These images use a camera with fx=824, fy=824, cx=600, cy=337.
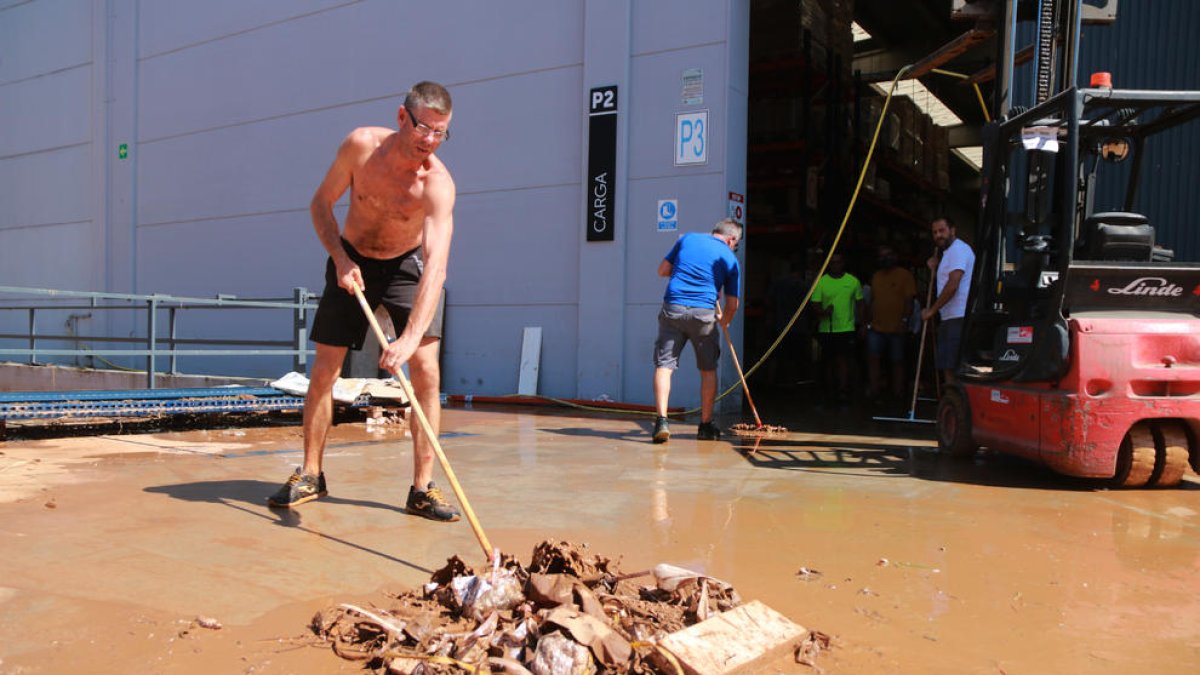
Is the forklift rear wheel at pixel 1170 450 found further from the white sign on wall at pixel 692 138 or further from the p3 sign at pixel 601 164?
the p3 sign at pixel 601 164

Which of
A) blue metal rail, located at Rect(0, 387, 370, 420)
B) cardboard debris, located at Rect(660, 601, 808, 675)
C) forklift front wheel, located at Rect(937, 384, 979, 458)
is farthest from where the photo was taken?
blue metal rail, located at Rect(0, 387, 370, 420)

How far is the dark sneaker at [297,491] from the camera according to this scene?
144 inches

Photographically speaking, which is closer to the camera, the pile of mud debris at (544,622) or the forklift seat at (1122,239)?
the pile of mud debris at (544,622)

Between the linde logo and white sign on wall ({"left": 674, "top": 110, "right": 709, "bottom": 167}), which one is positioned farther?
white sign on wall ({"left": 674, "top": 110, "right": 709, "bottom": 167})

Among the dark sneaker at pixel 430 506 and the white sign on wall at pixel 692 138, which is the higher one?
the white sign on wall at pixel 692 138

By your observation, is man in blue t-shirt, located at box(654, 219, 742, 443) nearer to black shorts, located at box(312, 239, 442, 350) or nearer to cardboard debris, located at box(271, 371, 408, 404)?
cardboard debris, located at box(271, 371, 408, 404)

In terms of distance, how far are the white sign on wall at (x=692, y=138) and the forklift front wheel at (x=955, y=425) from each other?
3.72 metres

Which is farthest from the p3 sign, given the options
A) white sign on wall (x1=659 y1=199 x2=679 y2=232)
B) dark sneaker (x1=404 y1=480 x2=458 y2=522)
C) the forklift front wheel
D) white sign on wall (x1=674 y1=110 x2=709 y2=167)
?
dark sneaker (x1=404 y1=480 x2=458 y2=522)

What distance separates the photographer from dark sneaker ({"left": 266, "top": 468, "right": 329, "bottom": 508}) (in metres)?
3.65

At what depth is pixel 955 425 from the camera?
5.42 m

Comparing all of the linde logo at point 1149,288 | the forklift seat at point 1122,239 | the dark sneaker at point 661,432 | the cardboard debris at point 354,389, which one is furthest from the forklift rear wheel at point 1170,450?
the cardboard debris at point 354,389

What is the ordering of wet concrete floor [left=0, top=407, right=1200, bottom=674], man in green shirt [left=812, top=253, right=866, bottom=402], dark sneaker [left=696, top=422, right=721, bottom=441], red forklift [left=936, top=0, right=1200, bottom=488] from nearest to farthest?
wet concrete floor [left=0, top=407, right=1200, bottom=674] → red forklift [left=936, top=0, right=1200, bottom=488] → dark sneaker [left=696, top=422, right=721, bottom=441] → man in green shirt [left=812, top=253, right=866, bottom=402]

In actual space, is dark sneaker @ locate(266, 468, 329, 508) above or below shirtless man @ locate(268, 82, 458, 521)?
below

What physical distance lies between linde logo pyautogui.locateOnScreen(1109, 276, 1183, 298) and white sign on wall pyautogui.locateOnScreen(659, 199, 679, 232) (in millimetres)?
4543
